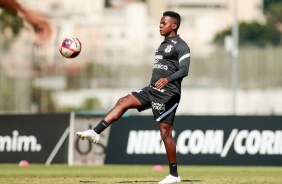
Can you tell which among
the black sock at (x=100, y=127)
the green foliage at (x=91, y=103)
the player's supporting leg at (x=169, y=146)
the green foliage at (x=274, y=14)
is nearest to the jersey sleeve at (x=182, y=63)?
the player's supporting leg at (x=169, y=146)

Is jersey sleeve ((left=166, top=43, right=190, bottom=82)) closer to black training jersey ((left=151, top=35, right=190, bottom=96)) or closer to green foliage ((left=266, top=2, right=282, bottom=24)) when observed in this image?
black training jersey ((left=151, top=35, right=190, bottom=96))

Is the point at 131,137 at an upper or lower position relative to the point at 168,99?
lower

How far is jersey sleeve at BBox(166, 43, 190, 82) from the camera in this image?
1528 centimetres

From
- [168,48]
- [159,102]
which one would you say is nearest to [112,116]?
[159,102]

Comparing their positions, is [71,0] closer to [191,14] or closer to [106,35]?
[106,35]

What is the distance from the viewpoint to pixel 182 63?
15375mm

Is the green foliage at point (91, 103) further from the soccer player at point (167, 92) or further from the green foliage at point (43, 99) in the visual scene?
the soccer player at point (167, 92)

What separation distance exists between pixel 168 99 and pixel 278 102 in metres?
44.9

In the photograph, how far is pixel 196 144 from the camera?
78.4ft

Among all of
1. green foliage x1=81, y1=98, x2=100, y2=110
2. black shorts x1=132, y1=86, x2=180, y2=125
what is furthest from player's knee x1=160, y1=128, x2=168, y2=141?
green foliage x1=81, y1=98, x2=100, y2=110

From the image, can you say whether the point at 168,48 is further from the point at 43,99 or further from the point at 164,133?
the point at 43,99

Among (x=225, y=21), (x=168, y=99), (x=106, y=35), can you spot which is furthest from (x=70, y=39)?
(x=225, y=21)

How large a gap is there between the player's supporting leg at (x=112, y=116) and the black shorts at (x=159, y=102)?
0.12 metres

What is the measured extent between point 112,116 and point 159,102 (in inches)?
32.5
